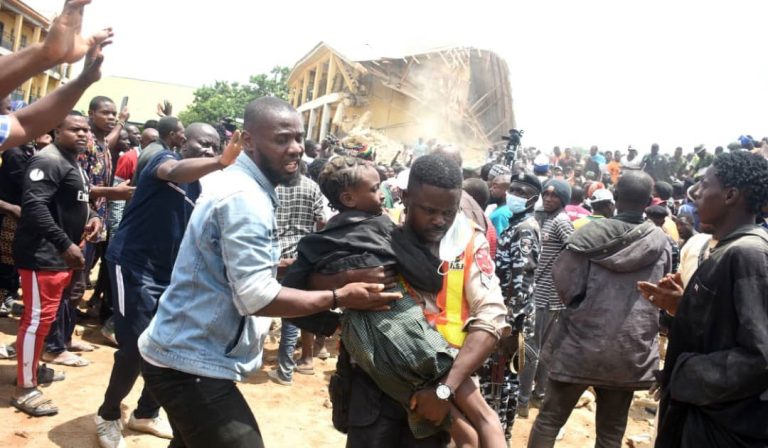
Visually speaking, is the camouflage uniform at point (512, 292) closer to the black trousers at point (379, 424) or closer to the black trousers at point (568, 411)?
the black trousers at point (568, 411)

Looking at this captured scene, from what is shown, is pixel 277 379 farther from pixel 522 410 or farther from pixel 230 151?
pixel 230 151

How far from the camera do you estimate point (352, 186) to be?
2.60 meters

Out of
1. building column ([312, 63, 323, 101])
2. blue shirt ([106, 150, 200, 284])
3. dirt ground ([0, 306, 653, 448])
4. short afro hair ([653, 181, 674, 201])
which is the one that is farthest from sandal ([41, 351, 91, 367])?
building column ([312, 63, 323, 101])

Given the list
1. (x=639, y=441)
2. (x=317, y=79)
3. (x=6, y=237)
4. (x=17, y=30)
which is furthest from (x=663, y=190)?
(x=17, y=30)

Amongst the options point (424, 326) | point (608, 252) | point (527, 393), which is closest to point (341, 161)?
point (424, 326)

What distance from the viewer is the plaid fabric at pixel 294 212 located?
5434 mm

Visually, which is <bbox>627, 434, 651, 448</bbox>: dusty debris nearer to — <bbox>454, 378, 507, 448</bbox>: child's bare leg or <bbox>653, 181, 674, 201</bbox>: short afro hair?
<bbox>454, 378, 507, 448</bbox>: child's bare leg

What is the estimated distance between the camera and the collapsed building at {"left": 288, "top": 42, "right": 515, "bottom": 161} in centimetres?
2313

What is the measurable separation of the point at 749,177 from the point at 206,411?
268 cm

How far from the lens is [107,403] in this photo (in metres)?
4.06

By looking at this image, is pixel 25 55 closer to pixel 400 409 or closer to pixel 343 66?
pixel 400 409

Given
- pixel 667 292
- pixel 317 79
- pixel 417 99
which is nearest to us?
pixel 667 292

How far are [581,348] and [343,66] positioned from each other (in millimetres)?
21722

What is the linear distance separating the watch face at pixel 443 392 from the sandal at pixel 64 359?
4.62 meters
